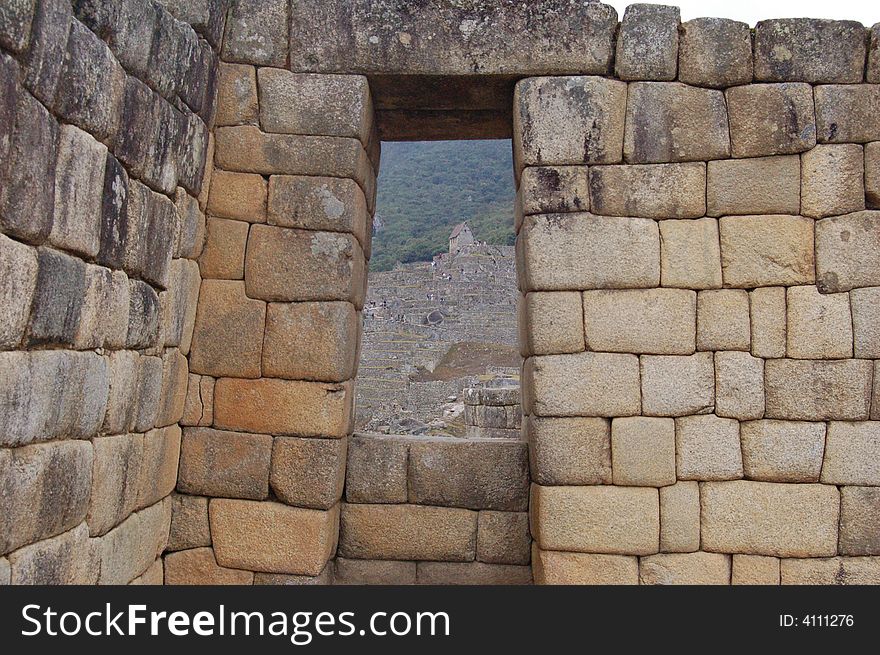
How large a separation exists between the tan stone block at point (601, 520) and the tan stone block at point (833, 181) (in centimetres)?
217

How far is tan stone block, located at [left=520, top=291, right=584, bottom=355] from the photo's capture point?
473cm

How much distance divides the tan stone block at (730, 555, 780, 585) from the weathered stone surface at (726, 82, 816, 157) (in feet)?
8.65

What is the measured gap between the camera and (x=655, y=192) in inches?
190

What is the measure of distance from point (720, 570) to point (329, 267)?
321 cm

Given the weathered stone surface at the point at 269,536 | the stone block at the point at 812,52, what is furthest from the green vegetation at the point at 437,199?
the weathered stone surface at the point at 269,536

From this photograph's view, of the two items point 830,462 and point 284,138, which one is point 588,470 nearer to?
point 830,462

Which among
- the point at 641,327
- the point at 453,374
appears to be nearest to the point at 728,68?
the point at 641,327

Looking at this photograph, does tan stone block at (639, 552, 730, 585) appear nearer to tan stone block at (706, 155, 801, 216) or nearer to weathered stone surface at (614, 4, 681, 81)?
tan stone block at (706, 155, 801, 216)

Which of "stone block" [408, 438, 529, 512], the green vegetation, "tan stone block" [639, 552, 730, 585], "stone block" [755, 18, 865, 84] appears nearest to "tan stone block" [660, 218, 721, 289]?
"stone block" [755, 18, 865, 84]

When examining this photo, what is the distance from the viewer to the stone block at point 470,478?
16.8 feet

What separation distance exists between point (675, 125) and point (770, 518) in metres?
2.64

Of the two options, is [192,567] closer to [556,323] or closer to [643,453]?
[556,323]

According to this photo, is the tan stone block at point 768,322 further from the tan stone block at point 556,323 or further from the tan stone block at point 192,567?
the tan stone block at point 192,567

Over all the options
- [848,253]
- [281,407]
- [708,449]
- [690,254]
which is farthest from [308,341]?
[848,253]
